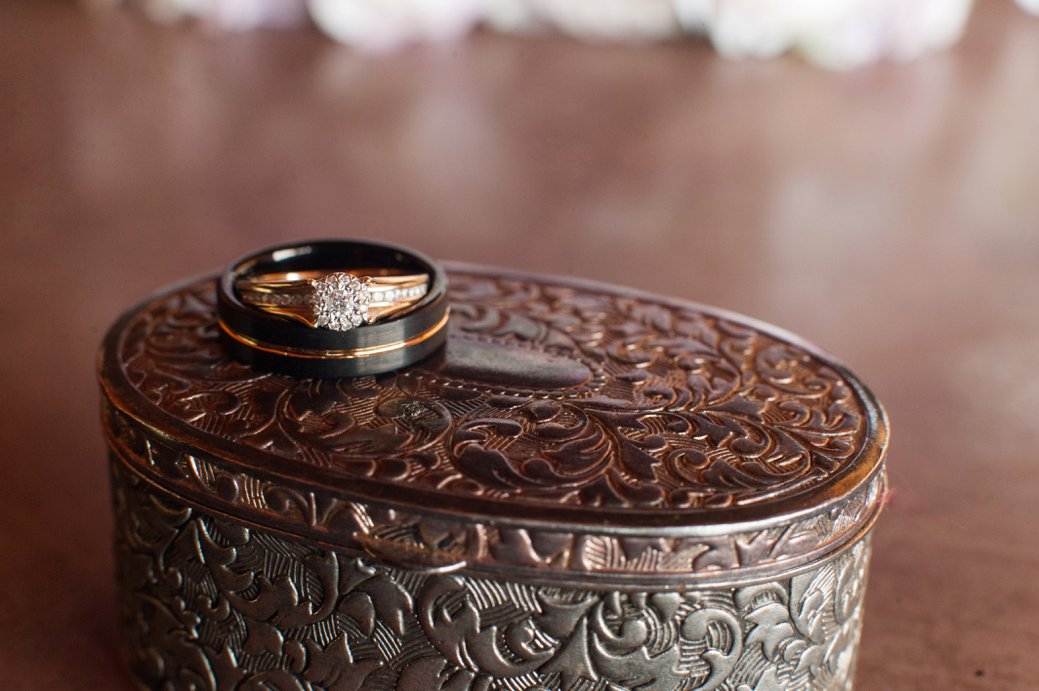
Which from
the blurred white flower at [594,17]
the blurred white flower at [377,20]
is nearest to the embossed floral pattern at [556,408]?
the blurred white flower at [377,20]

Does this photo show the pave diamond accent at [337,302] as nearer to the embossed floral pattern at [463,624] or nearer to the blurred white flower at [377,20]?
the embossed floral pattern at [463,624]

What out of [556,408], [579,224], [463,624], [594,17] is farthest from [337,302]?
[594,17]

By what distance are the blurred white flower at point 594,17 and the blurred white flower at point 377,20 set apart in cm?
34

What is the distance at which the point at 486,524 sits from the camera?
1065mm

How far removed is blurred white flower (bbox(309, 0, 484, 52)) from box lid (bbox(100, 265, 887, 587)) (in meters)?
2.62

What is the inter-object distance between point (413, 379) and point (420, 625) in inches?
11.4

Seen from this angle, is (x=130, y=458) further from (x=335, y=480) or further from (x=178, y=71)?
(x=178, y=71)

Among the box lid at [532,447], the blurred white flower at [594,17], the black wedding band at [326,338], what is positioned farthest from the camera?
the blurred white flower at [594,17]

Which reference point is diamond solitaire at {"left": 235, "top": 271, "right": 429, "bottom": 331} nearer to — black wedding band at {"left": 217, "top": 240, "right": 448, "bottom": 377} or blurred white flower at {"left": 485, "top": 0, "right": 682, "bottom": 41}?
black wedding band at {"left": 217, "top": 240, "right": 448, "bottom": 377}

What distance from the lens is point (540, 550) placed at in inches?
42.0

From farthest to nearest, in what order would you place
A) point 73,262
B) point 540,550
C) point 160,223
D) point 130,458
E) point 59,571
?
point 160,223, point 73,262, point 59,571, point 130,458, point 540,550

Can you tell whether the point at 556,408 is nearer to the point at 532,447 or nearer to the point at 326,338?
the point at 532,447

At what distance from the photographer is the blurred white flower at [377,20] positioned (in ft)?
12.7

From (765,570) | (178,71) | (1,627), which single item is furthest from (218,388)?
(178,71)
